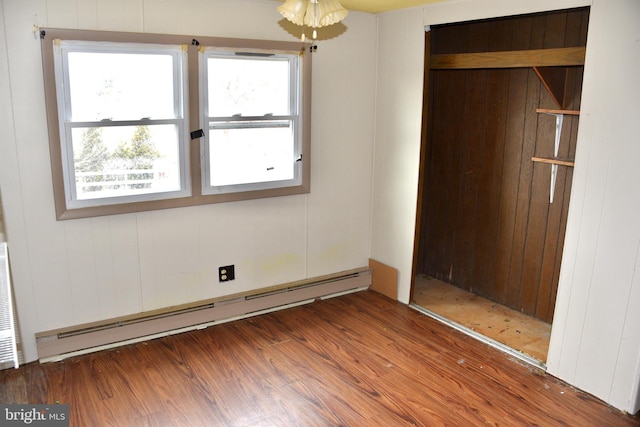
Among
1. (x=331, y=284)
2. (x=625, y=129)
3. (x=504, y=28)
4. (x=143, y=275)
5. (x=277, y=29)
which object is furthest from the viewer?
(x=331, y=284)

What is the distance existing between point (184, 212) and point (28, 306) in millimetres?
1080

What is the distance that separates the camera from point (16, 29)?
9.30ft

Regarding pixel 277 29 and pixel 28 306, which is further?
pixel 277 29

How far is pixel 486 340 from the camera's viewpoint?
359 centimetres

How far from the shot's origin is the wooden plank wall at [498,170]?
12.2 ft

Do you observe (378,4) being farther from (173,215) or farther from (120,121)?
(173,215)

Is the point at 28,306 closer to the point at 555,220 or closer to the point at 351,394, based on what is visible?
the point at 351,394

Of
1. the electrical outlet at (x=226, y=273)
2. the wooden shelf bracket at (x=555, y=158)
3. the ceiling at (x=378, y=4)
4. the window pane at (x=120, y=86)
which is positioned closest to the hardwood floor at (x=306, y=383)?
the electrical outlet at (x=226, y=273)

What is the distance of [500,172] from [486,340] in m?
1.33

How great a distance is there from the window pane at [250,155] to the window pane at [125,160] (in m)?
0.29

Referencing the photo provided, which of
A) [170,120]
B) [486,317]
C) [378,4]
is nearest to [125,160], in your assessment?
[170,120]

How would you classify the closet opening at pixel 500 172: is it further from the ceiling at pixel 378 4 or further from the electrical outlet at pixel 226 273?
the electrical outlet at pixel 226 273

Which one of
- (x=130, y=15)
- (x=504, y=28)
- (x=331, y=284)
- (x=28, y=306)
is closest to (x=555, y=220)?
(x=504, y=28)

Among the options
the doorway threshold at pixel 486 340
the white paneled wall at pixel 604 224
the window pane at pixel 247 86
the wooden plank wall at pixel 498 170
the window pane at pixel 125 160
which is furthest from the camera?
the wooden plank wall at pixel 498 170
